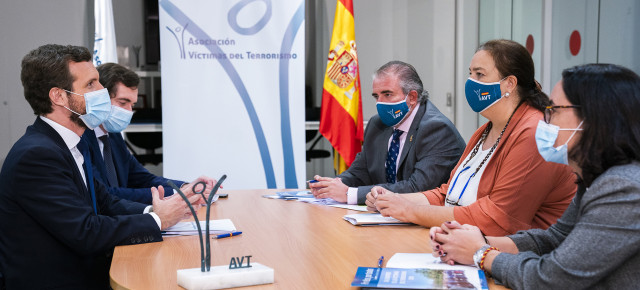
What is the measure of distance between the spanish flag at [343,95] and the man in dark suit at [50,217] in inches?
124

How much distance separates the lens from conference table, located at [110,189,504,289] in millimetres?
1580

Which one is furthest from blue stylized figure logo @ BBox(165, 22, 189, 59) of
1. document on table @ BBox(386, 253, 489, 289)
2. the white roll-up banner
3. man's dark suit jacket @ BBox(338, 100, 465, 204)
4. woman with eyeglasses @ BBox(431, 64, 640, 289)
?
woman with eyeglasses @ BBox(431, 64, 640, 289)

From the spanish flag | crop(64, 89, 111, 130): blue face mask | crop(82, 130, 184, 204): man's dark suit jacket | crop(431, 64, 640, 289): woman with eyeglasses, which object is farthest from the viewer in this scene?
the spanish flag

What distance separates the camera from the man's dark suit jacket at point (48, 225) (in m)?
1.84

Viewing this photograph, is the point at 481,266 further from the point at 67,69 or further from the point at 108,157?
the point at 108,157

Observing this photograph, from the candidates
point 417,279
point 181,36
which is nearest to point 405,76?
point 417,279

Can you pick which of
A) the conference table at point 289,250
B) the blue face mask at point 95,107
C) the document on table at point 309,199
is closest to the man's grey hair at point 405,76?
the document on table at point 309,199

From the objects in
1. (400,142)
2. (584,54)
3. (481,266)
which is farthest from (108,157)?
(584,54)

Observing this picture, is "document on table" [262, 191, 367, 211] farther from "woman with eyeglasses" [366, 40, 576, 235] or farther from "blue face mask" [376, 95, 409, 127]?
"blue face mask" [376, 95, 409, 127]

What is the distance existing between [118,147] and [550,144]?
242 cm

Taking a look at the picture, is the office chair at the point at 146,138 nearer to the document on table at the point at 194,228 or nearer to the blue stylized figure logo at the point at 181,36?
the blue stylized figure logo at the point at 181,36

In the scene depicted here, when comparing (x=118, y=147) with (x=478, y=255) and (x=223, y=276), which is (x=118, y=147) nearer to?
(x=223, y=276)

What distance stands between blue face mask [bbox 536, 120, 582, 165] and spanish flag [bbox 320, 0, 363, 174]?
138 inches

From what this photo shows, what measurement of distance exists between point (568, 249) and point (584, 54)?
3.30 meters
